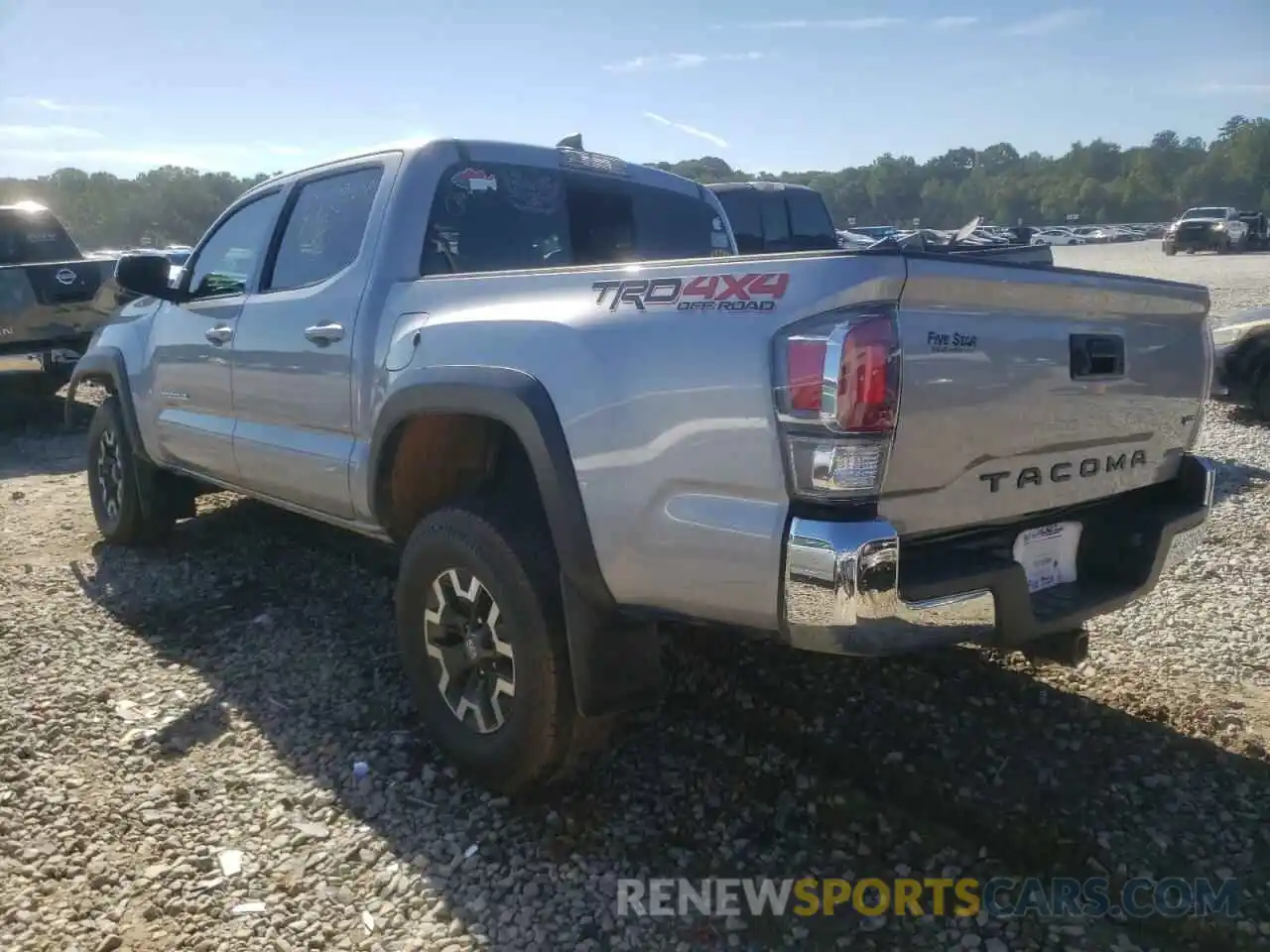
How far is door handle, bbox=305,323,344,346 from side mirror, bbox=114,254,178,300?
1450 millimetres

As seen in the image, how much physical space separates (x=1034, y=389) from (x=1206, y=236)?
4118 cm

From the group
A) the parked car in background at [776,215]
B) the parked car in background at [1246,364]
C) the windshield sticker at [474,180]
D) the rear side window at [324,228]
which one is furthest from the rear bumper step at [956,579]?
the parked car in background at [776,215]

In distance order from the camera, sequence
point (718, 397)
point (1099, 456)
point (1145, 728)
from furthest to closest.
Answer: point (1145, 728) → point (1099, 456) → point (718, 397)

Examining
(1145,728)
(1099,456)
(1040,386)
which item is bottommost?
(1145,728)

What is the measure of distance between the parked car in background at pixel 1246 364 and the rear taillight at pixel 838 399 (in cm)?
798

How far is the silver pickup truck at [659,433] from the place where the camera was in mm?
2254

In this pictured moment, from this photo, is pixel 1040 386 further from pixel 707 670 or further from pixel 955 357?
pixel 707 670

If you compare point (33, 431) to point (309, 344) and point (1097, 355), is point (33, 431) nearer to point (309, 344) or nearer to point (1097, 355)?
point (309, 344)

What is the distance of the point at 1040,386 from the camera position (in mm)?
2594

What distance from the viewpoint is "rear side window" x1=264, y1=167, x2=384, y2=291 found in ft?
12.4

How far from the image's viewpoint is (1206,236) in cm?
3747

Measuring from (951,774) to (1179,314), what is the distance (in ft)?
5.14

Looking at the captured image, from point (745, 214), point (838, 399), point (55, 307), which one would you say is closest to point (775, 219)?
point (745, 214)

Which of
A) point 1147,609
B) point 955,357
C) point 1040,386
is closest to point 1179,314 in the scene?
point 1040,386
